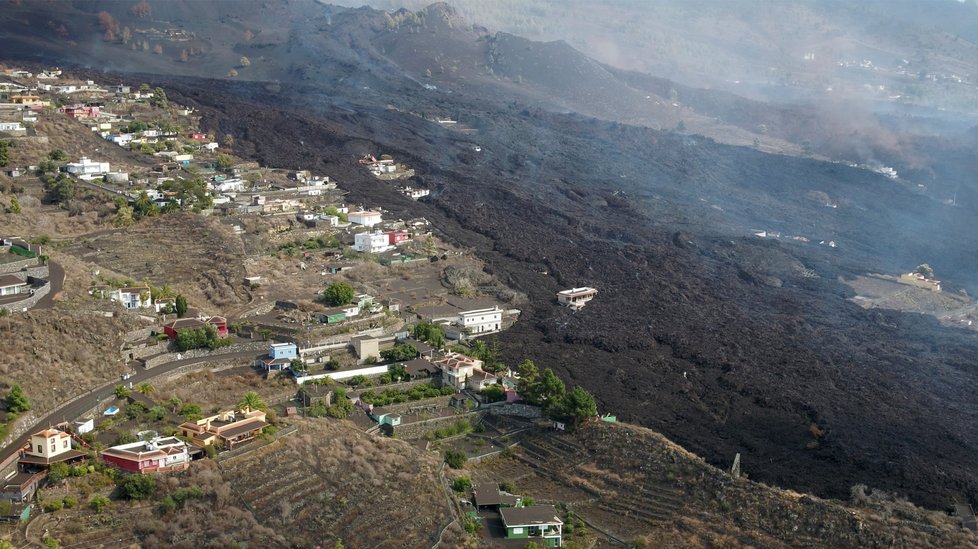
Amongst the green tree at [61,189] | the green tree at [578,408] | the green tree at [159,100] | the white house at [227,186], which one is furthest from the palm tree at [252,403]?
the green tree at [159,100]

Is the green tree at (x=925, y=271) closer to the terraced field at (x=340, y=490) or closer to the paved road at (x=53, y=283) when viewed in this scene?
the terraced field at (x=340, y=490)

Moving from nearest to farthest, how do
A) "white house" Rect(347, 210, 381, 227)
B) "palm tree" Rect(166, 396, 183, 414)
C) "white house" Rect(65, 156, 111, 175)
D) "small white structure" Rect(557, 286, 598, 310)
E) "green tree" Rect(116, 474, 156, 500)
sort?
"green tree" Rect(116, 474, 156, 500)
"palm tree" Rect(166, 396, 183, 414)
"small white structure" Rect(557, 286, 598, 310)
"white house" Rect(65, 156, 111, 175)
"white house" Rect(347, 210, 381, 227)

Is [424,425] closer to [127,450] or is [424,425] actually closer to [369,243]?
[127,450]

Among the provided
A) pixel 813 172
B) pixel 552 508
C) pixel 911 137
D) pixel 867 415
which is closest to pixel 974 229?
pixel 813 172

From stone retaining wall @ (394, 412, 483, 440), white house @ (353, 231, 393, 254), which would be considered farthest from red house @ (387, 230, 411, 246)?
stone retaining wall @ (394, 412, 483, 440)

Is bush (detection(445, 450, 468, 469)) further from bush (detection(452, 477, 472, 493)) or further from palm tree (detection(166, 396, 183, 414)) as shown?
palm tree (detection(166, 396, 183, 414))

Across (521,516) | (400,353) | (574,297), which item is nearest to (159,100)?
(574,297)

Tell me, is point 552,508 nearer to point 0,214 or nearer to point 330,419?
point 330,419
